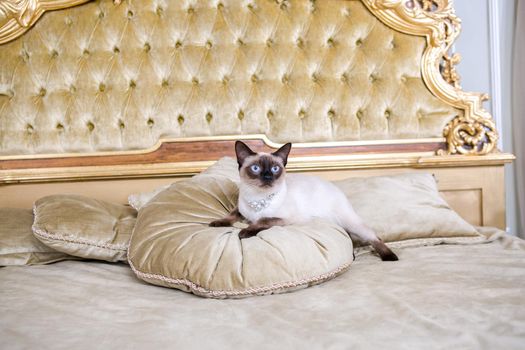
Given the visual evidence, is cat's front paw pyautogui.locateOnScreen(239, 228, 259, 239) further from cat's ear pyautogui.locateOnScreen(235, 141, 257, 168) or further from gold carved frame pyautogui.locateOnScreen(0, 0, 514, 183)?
gold carved frame pyautogui.locateOnScreen(0, 0, 514, 183)

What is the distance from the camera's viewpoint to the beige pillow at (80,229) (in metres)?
1.72

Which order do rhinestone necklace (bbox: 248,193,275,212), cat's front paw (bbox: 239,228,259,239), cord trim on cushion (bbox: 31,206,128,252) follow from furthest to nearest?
cord trim on cushion (bbox: 31,206,128,252) < rhinestone necklace (bbox: 248,193,275,212) < cat's front paw (bbox: 239,228,259,239)

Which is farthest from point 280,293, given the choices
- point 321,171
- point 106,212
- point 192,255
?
point 321,171

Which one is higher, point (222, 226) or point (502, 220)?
point (222, 226)

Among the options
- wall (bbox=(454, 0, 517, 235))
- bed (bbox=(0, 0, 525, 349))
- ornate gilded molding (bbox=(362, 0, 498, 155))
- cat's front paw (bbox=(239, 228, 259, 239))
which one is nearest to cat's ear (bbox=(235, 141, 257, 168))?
cat's front paw (bbox=(239, 228, 259, 239))

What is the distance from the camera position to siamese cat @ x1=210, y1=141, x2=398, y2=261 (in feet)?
5.17

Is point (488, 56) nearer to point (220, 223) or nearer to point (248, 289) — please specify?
point (220, 223)

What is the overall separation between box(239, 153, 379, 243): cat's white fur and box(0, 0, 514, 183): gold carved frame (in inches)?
28.5

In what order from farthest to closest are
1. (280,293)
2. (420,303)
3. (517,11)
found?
(517,11) < (280,293) < (420,303)

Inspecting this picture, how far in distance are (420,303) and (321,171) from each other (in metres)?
1.41

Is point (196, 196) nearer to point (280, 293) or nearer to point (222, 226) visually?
point (222, 226)

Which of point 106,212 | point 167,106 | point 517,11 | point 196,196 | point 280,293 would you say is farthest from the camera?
point 517,11

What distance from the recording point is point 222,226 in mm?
1645

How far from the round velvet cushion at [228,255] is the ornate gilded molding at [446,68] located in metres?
1.33
